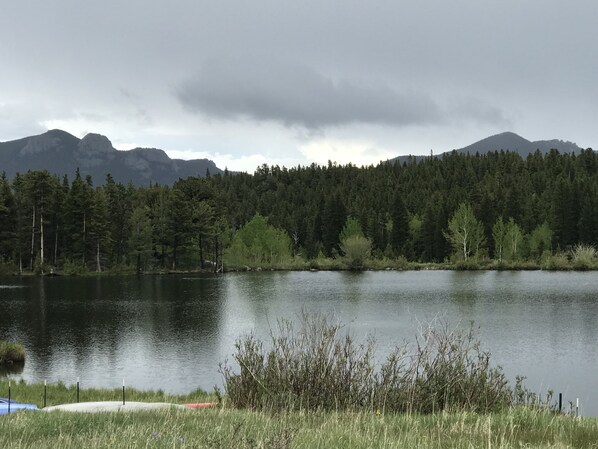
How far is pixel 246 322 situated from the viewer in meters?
48.0

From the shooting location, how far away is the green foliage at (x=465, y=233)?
129375 mm

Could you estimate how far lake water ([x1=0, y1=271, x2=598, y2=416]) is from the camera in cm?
3034

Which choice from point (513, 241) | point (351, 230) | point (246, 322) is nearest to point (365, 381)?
point (246, 322)

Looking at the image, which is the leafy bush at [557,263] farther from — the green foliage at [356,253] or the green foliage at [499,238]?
the green foliage at [356,253]

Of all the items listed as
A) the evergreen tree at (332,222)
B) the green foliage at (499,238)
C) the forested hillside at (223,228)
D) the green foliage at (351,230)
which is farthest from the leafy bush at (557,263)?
the evergreen tree at (332,222)

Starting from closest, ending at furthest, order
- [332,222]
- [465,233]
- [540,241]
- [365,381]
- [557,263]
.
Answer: [365,381], [557,263], [540,241], [465,233], [332,222]

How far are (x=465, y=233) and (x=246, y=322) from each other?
89.9 metres

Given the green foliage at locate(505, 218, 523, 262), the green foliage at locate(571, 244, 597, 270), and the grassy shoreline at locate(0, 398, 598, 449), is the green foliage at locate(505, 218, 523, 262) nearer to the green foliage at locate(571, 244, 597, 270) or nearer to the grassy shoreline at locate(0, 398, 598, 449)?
the green foliage at locate(571, 244, 597, 270)

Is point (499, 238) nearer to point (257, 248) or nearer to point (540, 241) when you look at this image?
point (540, 241)

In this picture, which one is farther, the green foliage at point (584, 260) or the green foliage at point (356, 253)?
the green foliage at point (356, 253)

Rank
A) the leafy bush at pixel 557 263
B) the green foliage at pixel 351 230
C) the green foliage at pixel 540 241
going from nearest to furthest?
the leafy bush at pixel 557 263 < the green foliage at pixel 540 241 < the green foliage at pixel 351 230

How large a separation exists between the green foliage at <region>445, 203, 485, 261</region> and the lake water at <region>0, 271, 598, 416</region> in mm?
45324

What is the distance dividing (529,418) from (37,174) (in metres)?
105

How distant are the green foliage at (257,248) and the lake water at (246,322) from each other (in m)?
45.9
